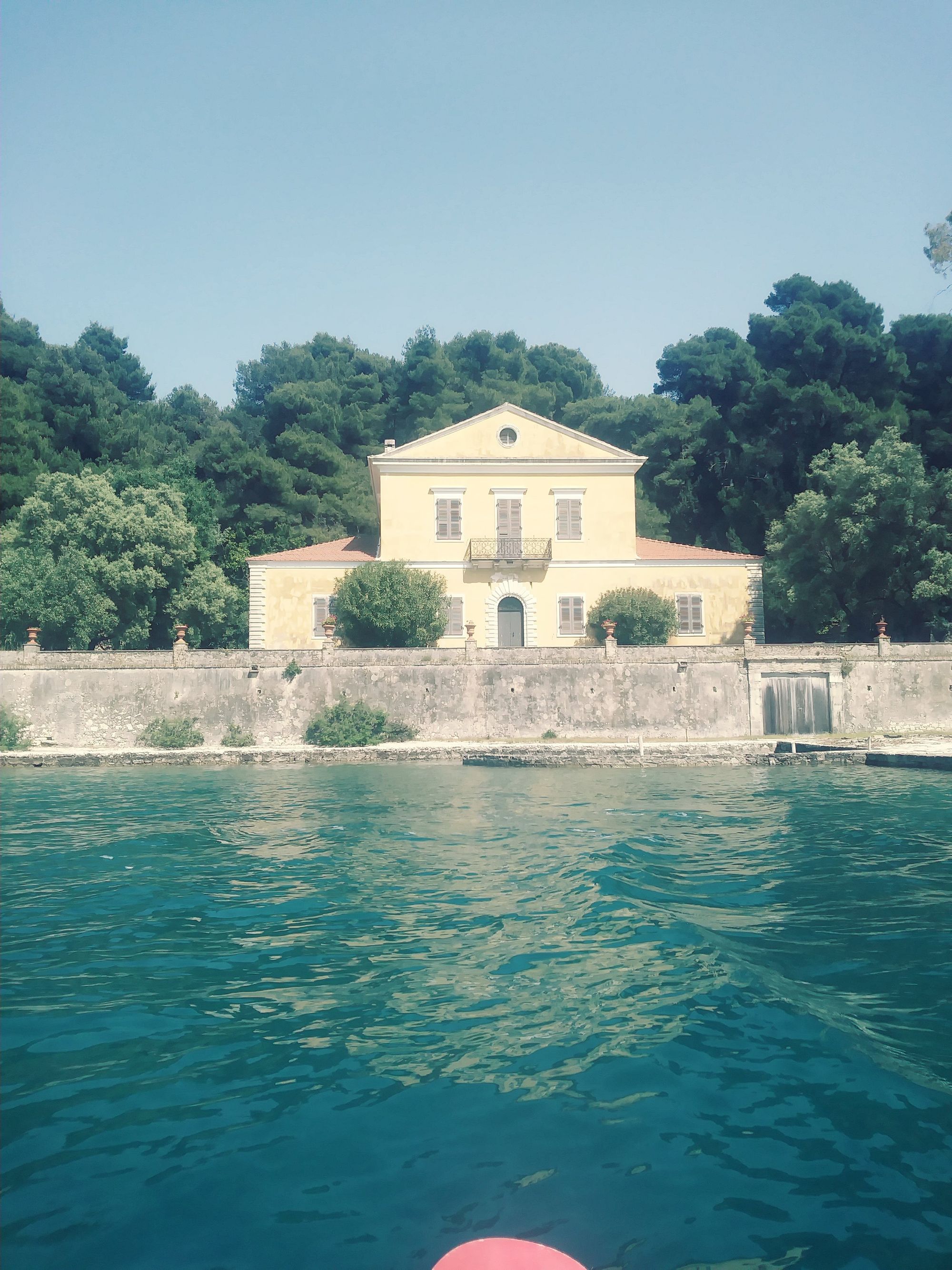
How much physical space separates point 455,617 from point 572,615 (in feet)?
13.4

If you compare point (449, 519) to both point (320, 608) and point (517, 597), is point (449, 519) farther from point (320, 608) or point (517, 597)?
point (320, 608)

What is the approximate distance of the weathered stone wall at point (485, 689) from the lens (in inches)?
1028

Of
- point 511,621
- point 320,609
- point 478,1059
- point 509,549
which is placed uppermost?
point 509,549

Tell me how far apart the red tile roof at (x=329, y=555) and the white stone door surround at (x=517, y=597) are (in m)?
4.33

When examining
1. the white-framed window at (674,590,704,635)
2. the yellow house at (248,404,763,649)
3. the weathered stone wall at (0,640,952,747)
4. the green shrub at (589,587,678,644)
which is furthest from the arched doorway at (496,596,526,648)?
the white-framed window at (674,590,704,635)

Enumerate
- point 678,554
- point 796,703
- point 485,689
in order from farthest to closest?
1. point 678,554
2. point 485,689
3. point 796,703

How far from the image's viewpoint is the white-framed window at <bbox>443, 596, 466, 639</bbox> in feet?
102

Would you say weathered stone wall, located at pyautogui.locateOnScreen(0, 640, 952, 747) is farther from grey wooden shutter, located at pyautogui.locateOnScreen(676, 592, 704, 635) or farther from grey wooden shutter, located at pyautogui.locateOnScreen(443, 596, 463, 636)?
grey wooden shutter, located at pyautogui.locateOnScreen(676, 592, 704, 635)

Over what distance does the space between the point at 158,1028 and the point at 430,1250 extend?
115 inches

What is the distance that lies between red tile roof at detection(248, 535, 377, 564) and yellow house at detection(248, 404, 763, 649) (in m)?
→ 0.07

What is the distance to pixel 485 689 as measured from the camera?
26688 mm

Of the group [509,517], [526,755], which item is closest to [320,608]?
[509,517]

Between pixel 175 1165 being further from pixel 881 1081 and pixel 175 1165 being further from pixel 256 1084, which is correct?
pixel 881 1081

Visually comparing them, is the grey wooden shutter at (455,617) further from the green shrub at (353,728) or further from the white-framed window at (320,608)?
the green shrub at (353,728)
